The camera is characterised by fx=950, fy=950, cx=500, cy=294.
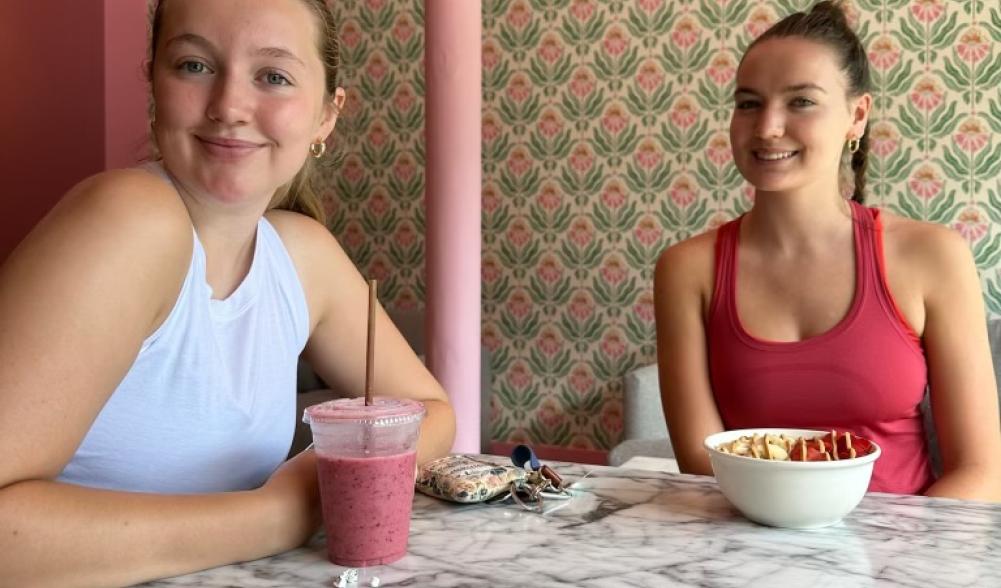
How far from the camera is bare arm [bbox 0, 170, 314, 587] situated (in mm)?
866

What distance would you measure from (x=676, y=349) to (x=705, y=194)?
2.33 metres

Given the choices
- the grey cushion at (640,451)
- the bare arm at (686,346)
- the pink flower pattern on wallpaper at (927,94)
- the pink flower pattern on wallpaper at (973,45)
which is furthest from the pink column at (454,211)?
the pink flower pattern on wallpaper at (973,45)

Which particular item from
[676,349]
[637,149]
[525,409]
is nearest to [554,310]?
[525,409]

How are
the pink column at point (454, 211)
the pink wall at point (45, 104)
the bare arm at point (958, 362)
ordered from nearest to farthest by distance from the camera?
1. the bare arm at point (958, 362)
2. the pink column at point (454, 211)
3. the pink wall at point (45, 104)

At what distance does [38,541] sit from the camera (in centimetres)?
85

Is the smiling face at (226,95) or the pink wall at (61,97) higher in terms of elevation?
the pink wall at (61,97)

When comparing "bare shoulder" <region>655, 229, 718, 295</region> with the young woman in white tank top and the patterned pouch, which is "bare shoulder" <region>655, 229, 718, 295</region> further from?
the patterned pouch

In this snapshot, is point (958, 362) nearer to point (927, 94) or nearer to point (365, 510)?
point (365, 510)

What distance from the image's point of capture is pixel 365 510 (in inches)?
36.2

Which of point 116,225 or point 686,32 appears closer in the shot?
point 116,225

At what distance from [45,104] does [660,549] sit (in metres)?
4.18

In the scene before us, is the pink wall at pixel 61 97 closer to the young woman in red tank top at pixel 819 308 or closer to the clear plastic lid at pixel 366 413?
the young woman in red tank top at pixel 819 308

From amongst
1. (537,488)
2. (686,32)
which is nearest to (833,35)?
(537,488)

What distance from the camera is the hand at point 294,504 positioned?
3.17 ft
